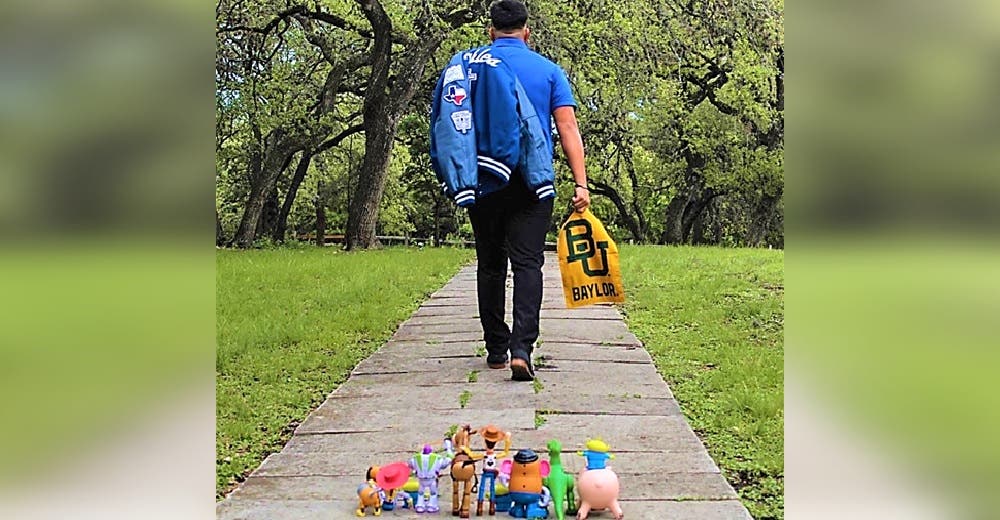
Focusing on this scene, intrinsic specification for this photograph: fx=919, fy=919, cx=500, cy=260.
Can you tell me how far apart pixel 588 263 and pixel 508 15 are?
→ 4.07 feet

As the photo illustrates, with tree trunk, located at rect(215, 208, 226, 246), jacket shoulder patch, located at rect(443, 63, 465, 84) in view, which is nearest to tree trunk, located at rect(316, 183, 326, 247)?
tree trunk, located at rect(215, 208, 226, 246)

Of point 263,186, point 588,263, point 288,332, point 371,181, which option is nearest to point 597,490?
point 588,263

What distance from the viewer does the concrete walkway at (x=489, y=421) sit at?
8.74 ft

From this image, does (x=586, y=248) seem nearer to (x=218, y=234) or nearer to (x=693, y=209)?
(x=218, y=234)

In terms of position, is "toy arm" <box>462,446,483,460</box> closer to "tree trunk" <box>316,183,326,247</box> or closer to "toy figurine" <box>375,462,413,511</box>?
"toy figurine" <box>375,462,413,511</box>

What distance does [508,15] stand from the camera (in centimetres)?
427

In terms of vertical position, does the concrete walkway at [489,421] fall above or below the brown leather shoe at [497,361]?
below

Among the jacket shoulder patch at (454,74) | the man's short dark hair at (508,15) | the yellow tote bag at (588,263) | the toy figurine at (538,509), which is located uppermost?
the man's short dark hair at (508,15)

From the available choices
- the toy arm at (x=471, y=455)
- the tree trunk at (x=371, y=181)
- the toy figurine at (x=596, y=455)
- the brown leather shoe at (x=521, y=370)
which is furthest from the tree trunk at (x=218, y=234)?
the tree trunk at (x=371, y=181)

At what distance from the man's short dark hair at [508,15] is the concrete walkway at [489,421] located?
1.65 m

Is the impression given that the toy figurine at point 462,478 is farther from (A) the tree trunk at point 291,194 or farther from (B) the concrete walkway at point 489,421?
(A) the tree trunk at point 291,194

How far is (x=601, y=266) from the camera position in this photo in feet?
13.0

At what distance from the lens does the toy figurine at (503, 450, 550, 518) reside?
2.55 metres
